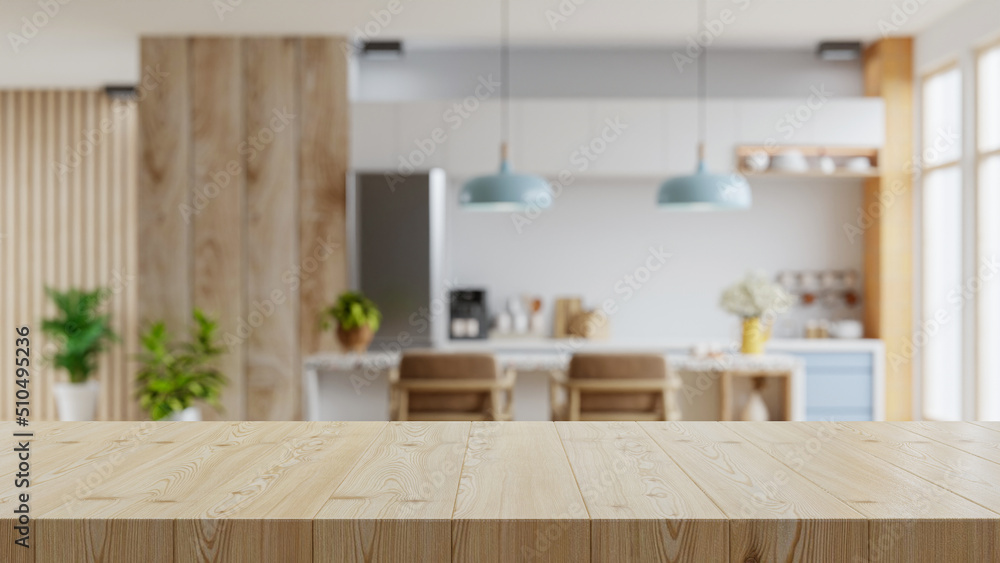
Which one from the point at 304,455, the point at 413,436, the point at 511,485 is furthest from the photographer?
the point at 413,436

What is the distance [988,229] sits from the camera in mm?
4461

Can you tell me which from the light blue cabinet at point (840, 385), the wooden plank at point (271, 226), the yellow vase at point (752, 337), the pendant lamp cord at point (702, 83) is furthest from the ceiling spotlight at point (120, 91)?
the light blue cabinet at point (840, 385)

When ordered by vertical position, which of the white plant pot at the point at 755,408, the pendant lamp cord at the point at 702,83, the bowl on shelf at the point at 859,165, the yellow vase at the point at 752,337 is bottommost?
the white plant pot at the point at 755,408

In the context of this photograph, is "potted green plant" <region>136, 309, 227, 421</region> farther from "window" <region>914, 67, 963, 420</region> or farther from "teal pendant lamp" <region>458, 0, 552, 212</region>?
"window" <region>914, 67, 963, 420</region>

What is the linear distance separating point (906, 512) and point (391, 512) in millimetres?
558

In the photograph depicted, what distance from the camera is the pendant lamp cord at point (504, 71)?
4871 millimetres

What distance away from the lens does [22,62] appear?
570cm

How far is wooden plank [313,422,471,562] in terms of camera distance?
821 mm

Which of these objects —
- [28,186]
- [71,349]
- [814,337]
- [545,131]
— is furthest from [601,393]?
[28,186]

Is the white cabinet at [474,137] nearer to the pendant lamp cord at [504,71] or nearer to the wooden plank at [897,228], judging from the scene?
the pendant lamp cord at [504,71]

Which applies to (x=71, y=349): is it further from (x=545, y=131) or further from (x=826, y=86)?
(x=826, y=86)

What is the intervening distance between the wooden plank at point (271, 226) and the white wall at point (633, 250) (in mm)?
1228

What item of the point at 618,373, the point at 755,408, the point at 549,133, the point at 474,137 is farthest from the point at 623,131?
the point at 618,373

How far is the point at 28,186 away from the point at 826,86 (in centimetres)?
647
